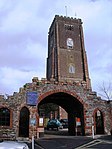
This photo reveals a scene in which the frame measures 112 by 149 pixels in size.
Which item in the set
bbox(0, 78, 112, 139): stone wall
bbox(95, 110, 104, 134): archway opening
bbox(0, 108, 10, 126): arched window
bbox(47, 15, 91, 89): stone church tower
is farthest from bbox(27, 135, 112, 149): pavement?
bbox(47, 15, 91, 89): stone church tower

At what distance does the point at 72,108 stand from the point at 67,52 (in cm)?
3633

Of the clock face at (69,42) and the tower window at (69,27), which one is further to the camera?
the tower window at (69,27)

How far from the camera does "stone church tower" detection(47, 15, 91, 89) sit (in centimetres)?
5725

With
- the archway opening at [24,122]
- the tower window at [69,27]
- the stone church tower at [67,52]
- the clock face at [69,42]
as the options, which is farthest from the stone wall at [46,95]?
the tower window at [69,27]

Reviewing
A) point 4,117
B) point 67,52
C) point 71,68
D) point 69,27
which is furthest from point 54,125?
point 69,27

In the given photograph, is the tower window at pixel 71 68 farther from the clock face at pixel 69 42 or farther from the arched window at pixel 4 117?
the arched window at pixel 4 117

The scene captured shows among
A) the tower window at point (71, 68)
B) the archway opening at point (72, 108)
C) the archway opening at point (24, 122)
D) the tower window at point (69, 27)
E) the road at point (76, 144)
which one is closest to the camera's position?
the road at point (76, 144)

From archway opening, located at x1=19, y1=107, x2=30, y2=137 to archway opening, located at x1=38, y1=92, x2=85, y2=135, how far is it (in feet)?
9.57

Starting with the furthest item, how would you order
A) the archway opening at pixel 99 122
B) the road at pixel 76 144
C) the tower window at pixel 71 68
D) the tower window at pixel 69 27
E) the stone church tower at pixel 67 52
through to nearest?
the tower window at pixel 69 27
the tower window at pixel 71 68
the stone church tower at pixel 67 52
the archway opening at pixel 99 122
the road at pixel 76 144

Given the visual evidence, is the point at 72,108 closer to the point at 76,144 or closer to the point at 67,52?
the point at 76,144

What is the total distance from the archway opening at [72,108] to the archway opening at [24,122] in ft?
9.57

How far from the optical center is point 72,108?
2520 cm

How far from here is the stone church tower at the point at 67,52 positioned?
57250 mm

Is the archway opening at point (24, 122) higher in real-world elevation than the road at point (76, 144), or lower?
higher
